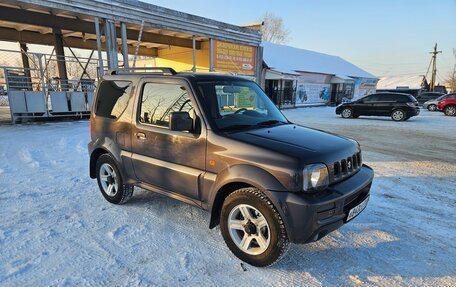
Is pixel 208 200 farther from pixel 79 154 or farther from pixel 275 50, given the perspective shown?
pixel 275 50

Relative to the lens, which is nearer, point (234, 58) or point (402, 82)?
point (234, 58)

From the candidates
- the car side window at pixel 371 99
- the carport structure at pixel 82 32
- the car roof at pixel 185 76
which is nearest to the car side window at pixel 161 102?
the car roof at pixel 185 76

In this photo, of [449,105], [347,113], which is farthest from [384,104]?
[449,105]

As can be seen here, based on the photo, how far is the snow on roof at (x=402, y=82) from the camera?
57.1 m

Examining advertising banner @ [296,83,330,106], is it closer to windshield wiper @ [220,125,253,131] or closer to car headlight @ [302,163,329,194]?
windshield wiper @ [220,125,253,131]

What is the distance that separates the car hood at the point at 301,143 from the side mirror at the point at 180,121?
47 centimetres

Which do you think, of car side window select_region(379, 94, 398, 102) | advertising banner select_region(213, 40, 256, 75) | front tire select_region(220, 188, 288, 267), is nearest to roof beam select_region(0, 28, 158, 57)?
advertising banner select_region(213, 40, 256, 75)

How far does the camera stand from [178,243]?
3.19m

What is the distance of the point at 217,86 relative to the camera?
338 centimetres

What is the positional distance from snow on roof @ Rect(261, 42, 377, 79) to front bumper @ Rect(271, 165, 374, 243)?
23.0 meters

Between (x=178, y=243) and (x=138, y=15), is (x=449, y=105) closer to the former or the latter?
(x=138, y=15)

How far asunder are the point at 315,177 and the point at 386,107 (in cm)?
1621

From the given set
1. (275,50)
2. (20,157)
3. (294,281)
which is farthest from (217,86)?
(275,50)

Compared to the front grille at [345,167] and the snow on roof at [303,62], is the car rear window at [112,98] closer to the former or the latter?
the front grille at [345,167]
